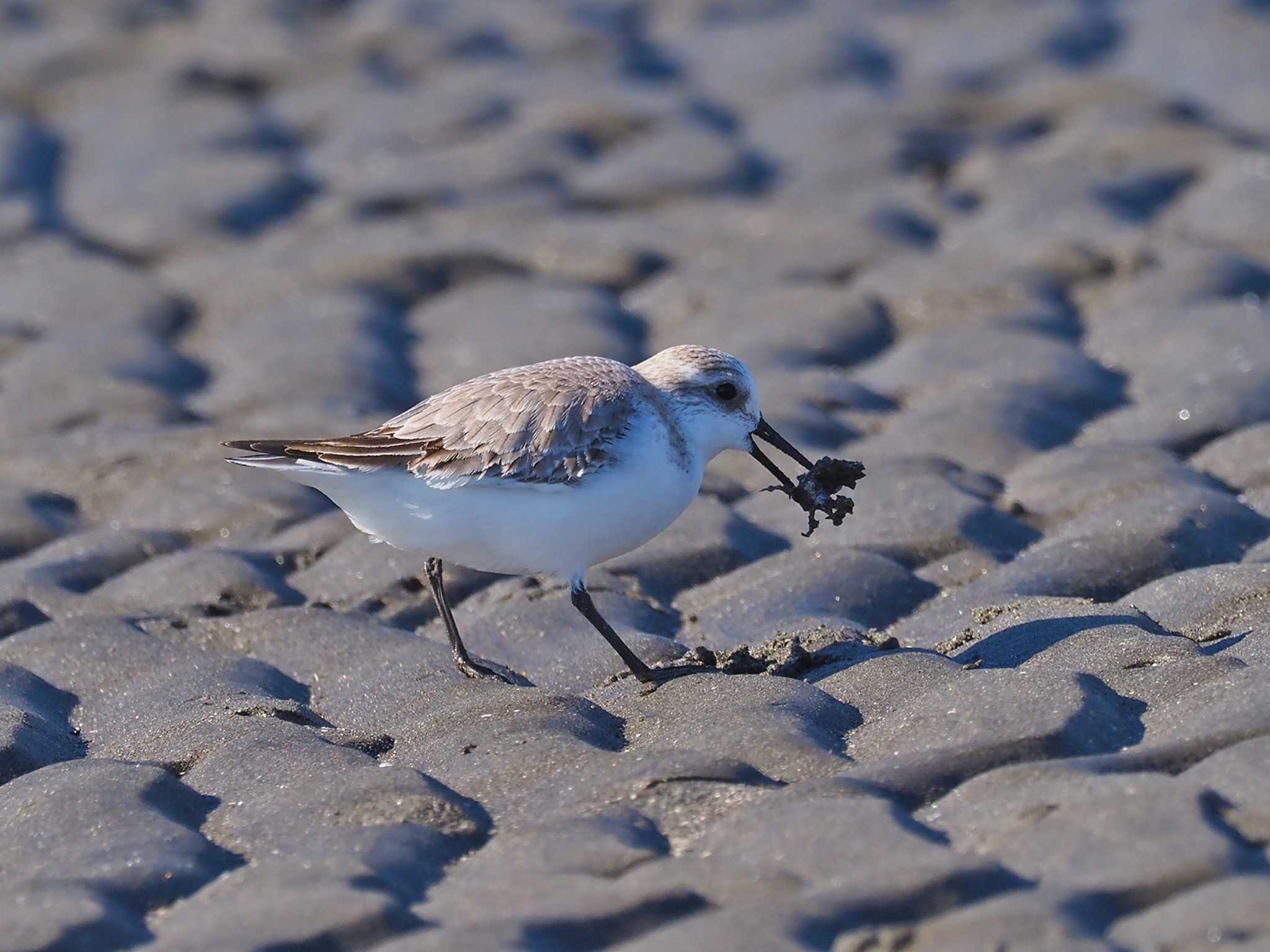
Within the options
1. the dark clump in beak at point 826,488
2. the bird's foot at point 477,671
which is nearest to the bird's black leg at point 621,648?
the bird's foot at point 477,671

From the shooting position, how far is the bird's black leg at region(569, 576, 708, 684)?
4809 millimetres

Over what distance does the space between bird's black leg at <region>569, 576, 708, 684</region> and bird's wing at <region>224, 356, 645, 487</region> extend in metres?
0.38

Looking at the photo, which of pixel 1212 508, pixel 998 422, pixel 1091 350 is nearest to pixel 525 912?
pixel 1212 508

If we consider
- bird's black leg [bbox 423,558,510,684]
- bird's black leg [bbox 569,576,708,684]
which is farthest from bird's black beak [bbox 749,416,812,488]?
bird's black leg [bbox 423,558,510,684]

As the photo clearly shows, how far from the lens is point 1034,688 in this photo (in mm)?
4164

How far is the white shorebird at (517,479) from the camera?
4965mm

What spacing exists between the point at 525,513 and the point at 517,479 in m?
0.10

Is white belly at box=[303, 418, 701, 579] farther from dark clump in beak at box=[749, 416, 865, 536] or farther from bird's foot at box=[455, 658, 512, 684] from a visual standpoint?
dark clump in beak at box=[749, 416, 865, 536]

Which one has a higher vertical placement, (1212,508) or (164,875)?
(164,875)

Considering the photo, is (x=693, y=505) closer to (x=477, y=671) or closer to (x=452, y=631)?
(x=452, y=631)

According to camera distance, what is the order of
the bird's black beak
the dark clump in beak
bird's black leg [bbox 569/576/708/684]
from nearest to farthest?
bird's black leg [bbox 569/576/708/684], the dark clump in beak, the bird's black beak

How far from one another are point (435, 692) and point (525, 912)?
63.4 inches

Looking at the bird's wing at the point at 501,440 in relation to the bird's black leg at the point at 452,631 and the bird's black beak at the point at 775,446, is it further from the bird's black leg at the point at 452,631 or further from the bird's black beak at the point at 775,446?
the bird's black beak at the point at 775,446

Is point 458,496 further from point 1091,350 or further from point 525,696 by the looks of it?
point 1091,350
